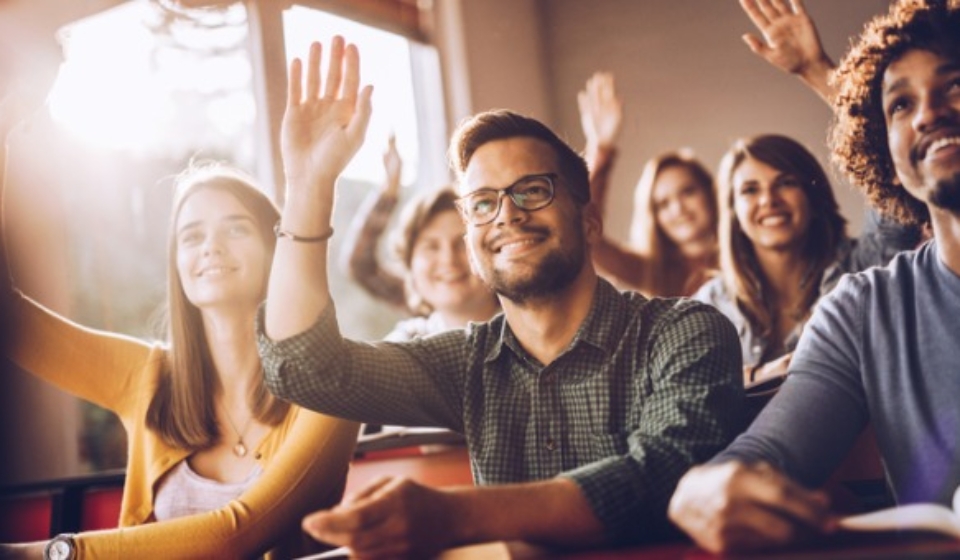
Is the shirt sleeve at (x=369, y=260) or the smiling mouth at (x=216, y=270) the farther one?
the shirt sleeve at (x=369, y=260)

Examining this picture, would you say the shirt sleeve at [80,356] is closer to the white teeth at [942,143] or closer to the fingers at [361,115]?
the fingers at [361,115]

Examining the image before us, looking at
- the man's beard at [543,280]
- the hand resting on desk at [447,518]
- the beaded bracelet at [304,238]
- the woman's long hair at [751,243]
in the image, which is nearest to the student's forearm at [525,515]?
the hand resting on desk at [447,518]

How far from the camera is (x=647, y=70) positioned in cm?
172

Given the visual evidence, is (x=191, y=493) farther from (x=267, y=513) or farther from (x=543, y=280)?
(x=543, y=280)

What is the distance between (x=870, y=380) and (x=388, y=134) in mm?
1405

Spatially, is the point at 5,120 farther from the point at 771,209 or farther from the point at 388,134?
the point at 771,209

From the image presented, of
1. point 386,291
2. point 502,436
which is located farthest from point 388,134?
point 502,436

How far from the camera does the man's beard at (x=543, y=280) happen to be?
1.17 m

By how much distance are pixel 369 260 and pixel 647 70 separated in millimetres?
1136

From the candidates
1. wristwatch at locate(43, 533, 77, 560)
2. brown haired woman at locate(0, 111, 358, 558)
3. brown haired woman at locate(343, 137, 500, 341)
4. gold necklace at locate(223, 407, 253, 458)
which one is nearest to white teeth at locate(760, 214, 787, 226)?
brown haired woman at locate(343, 137, 500, 341)

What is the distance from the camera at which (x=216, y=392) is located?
150cm

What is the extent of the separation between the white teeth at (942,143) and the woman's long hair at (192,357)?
3.16ft

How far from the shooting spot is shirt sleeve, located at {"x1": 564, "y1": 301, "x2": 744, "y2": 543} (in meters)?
0.92

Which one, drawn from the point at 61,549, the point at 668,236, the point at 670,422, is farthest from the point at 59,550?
the point at 668,236
